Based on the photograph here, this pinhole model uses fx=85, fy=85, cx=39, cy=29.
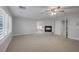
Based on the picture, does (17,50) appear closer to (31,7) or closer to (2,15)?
(2,15)

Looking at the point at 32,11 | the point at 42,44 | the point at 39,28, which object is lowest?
the point at 42,44

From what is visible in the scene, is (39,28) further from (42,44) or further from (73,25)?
(73,25)

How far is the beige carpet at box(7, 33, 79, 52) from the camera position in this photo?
1562 millimetres

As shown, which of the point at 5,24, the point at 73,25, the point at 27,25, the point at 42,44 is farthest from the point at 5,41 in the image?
the point at 73,25

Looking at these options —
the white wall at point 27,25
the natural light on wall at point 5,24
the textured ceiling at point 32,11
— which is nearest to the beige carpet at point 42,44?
the white wall at point 27,25

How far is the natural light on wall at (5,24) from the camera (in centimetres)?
153

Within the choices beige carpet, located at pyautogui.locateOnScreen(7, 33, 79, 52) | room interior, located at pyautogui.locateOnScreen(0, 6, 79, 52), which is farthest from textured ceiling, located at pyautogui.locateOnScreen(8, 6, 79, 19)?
beige carpet, located at pyautogui.locateOnScreen(7, 33, 79, 52)

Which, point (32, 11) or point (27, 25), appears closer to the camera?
point (32, 11)

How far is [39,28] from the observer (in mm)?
1796

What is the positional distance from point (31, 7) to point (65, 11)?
649 mm

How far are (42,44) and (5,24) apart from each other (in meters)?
0.80

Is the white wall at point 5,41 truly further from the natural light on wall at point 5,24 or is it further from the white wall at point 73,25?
the white wall at point 73,25
